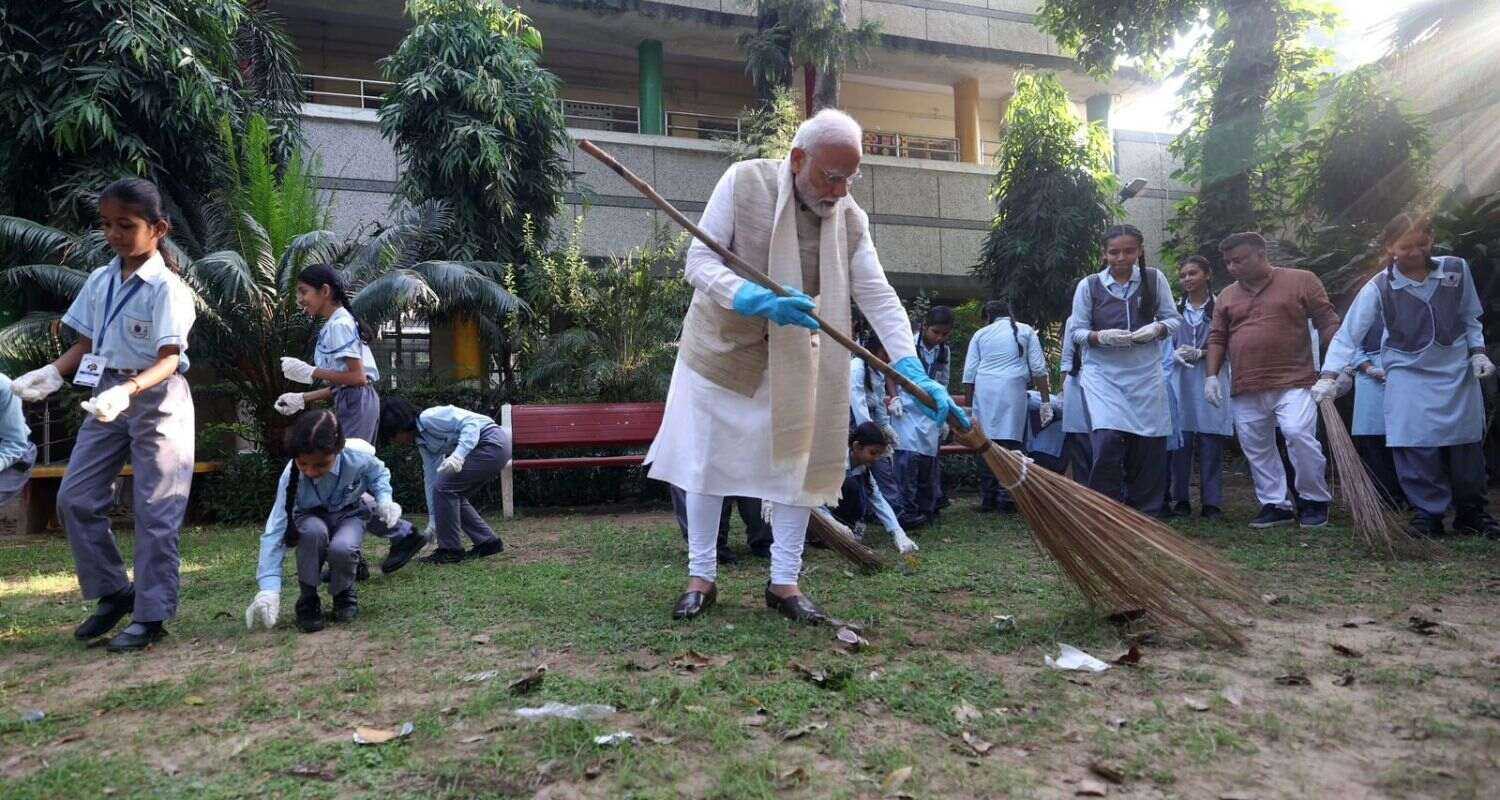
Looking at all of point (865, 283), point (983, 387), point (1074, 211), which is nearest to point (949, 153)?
point (1074, 211)

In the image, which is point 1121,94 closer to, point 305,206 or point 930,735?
point 305,206

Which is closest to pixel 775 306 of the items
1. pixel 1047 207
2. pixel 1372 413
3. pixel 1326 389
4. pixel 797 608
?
pixel 797 608

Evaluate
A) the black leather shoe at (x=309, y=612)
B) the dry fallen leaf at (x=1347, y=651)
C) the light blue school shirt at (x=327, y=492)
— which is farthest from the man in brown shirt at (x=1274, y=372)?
the black leather shoe at (x=309, y=612)

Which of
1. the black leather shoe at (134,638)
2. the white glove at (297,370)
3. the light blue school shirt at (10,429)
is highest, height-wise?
the white glove at (297,370)

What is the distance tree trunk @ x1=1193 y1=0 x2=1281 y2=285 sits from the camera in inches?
428

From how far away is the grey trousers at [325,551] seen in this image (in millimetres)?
4125

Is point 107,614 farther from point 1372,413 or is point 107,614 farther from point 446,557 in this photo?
point 1372,413

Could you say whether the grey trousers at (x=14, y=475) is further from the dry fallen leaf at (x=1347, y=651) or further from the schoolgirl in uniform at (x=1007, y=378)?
the schoolgirl in uniform at (x=1007, y=378)

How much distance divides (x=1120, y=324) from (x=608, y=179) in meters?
9.27

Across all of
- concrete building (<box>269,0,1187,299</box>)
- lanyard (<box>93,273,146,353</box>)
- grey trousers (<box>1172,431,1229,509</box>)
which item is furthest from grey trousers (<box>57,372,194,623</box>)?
concrete building (<box>269,0,1187,299</box>)

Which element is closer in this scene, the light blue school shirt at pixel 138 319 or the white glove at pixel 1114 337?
the light blue school shirt at pixel 138 319

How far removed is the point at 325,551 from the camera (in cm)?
429

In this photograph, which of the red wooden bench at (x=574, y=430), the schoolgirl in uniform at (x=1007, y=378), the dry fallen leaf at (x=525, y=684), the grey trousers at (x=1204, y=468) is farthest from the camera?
the red wooden bench at (x=574, y=430)

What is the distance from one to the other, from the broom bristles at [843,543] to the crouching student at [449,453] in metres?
1.98
